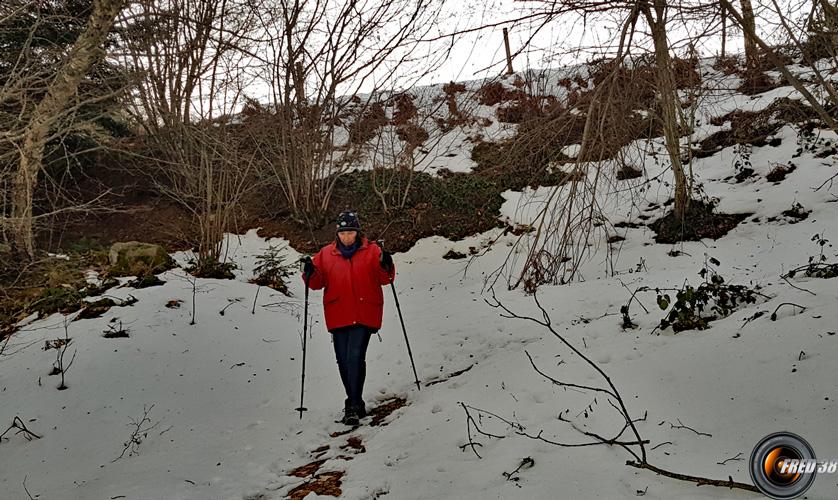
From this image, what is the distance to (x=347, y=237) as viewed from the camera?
175 inches

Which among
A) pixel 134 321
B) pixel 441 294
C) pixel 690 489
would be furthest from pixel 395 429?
pixel 441 294

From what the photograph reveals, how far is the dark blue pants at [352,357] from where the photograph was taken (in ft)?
13.9

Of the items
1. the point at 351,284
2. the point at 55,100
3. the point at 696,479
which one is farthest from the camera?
the point at 55,100

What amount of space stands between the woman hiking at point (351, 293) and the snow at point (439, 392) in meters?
0.47

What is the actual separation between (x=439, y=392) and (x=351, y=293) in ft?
3.80

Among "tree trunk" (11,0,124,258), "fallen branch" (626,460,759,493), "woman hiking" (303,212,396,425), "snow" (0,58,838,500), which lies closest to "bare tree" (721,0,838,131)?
"snow" (0,58,838,500)

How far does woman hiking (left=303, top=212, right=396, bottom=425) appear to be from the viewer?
14.0ft

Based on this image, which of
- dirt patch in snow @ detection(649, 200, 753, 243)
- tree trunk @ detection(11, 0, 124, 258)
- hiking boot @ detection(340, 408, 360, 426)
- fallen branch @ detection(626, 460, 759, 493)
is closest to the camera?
fallen branch @ detection(626, 460, 759, 493)

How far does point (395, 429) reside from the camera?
3709 millimetres

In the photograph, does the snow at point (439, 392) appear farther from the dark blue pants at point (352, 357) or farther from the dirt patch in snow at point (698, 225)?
the dirt patch in snow at point (698, 225)

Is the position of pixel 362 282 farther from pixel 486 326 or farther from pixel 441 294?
pixel 441 294

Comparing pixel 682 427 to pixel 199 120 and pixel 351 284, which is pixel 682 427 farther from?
pixel 199 120

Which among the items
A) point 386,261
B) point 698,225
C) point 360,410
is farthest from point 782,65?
point 698,225

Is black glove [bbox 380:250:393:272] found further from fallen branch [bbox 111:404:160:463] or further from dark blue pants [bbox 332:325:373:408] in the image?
fallen branch [bbox 111:404:160:463]
